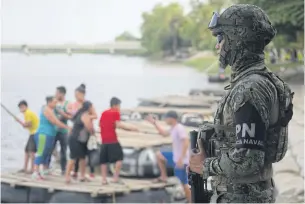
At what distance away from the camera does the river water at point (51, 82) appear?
36.5 feet

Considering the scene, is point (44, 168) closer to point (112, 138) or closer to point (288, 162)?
point (112, 138)

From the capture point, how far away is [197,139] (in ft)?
9.68

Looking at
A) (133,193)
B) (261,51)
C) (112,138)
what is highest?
(261,51)

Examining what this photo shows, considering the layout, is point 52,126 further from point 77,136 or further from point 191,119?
point 191,119

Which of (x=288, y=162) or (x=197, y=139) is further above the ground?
(x=197, y=139)

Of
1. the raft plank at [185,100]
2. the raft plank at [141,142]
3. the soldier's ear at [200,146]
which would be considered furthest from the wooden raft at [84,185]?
the raft plank at [185,100]

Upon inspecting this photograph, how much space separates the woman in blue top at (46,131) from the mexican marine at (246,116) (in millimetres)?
7160

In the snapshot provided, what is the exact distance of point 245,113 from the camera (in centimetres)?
270

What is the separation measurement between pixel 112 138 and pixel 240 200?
22.6 feet

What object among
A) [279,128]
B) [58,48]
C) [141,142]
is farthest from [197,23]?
[279,128]

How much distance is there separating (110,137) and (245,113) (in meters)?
7.05

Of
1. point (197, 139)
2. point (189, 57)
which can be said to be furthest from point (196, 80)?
point (197, 139)

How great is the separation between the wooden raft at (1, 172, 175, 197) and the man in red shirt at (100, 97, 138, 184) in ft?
0.76

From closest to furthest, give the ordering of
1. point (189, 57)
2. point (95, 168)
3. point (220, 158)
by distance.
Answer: point (220, 158), point (95, 168), point (189, 57)
